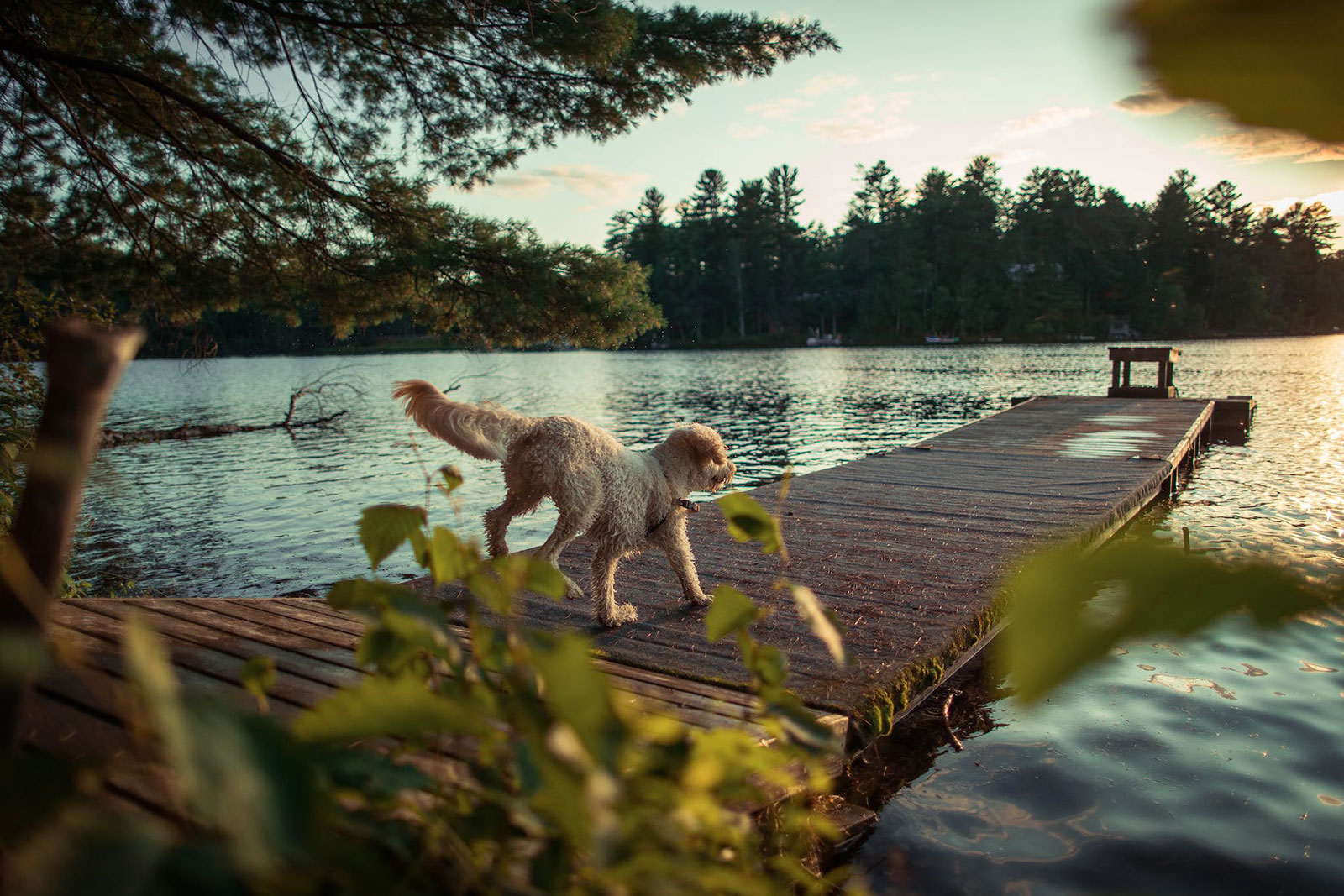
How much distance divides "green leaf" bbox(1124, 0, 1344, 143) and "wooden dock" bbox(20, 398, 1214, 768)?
0.83 feet

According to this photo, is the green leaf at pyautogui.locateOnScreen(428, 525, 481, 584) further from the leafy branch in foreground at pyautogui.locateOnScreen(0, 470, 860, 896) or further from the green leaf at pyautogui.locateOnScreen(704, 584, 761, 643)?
the green leaf at pyautogui.locateOnScreen(704, 584, 761, 643)

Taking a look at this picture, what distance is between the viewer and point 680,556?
4305mm

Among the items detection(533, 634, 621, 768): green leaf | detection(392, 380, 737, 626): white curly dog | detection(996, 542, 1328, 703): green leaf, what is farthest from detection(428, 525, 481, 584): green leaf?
detection(392, 380, 737, 626): white curly dog

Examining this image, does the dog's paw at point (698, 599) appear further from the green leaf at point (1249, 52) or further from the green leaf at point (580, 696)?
the green leaf at point (1249, 52)

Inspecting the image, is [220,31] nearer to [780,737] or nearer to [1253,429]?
[780,737]

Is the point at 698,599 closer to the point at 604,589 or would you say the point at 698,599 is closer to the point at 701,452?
the point at 604,589

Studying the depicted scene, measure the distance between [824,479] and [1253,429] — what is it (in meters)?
13.8

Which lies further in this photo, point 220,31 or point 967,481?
point 967,481

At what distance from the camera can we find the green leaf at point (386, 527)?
1.25 m

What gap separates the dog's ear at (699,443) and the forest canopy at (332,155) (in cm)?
273

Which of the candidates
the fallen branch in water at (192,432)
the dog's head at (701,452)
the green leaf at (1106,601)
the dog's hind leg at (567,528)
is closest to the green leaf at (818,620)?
the green leaf at (1106,601)

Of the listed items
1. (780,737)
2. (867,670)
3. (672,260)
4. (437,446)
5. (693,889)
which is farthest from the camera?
(672,260)

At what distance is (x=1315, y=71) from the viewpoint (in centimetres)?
38

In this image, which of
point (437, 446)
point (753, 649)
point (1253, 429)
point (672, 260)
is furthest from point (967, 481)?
point (672, 260)
